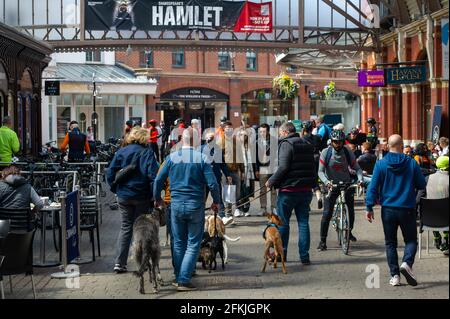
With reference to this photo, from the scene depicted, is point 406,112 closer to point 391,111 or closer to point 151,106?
point 391,111

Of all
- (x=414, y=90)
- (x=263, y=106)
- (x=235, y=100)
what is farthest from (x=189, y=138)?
(x=263, y=106)

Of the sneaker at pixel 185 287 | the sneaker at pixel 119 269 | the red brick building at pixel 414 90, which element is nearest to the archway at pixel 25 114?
the red brick building at pixel 414 90

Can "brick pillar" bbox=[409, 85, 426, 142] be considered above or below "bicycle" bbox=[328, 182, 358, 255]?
above

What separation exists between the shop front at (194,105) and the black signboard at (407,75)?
33893mm

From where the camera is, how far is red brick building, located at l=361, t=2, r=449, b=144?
2097cm

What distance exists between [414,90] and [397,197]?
15.5 meters

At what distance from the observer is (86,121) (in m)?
51.2

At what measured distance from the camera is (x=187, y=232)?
951 centimetres

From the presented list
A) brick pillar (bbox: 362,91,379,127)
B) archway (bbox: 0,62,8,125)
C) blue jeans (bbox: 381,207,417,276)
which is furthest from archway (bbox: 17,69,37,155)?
blue jeans (bbox: 381,207,417,276)

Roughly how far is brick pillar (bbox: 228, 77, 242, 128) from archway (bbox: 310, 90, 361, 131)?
19.0ft

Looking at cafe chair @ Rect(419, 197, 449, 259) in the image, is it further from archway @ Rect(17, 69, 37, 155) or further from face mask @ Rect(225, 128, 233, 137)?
archway @ Rect(17, 69, 37, 155)
